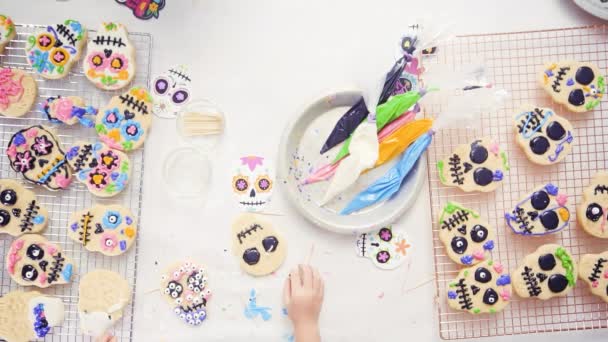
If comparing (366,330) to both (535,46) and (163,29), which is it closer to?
(535,46)

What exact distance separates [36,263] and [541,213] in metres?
1.61

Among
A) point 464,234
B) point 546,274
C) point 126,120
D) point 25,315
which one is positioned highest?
point 126,120

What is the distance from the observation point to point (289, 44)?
1.86 m

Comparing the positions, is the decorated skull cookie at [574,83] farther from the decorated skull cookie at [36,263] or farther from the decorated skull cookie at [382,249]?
the decorated skull cookie at [36,263]

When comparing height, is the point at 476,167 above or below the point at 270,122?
below

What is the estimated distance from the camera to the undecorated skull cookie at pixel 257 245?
177 centimetres

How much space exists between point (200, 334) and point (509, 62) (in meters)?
1.36

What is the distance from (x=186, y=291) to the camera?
1.77 m

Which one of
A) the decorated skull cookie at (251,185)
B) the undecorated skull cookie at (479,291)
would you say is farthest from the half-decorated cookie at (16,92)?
the undecorated skull cookie at (479,291)

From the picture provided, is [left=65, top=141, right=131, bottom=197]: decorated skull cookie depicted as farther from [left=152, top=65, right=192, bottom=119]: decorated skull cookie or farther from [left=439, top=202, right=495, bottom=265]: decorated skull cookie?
[left=439, top=202, right=495, bottom=265]: decorated skull cookie

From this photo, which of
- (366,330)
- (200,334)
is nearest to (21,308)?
(200,334)

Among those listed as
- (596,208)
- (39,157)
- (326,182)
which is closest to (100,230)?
(39,157)

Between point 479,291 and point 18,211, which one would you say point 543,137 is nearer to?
point 479,291

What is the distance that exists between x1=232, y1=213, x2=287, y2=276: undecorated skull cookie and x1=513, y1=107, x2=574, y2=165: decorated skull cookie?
33.6 inches
